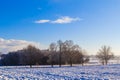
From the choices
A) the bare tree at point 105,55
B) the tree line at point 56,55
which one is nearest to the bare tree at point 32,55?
the tree line at point 56,55

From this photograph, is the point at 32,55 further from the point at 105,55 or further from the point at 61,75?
the point at 61,75

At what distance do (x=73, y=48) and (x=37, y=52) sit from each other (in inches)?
559

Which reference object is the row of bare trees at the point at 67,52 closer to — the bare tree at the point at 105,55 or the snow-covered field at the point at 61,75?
the bare tree at the point at 105,55

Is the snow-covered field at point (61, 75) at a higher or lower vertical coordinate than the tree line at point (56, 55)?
lower

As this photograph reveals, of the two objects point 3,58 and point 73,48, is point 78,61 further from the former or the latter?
point 3,58

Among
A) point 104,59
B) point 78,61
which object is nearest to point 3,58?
point 78,61

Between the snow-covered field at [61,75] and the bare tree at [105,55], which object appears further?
the bare tree at [105,55]

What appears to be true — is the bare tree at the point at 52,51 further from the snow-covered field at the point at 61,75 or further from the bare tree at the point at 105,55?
the snow-covered field at the point at 61,75

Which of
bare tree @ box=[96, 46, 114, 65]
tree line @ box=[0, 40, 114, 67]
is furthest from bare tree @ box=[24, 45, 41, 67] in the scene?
bare tree @ box=[96, 46, 114, 65]

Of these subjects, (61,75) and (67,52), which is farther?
(67,52)

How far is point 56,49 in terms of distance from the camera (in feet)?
338

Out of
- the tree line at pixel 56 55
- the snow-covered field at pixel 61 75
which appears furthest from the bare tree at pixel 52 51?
the snow-covered field at pixel 61 75

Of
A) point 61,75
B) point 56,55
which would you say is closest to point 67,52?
point 56,55

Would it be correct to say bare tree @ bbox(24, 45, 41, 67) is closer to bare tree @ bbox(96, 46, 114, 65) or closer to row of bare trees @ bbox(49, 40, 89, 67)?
row of bare trees @ bbox(49, 40, 89, 67)
